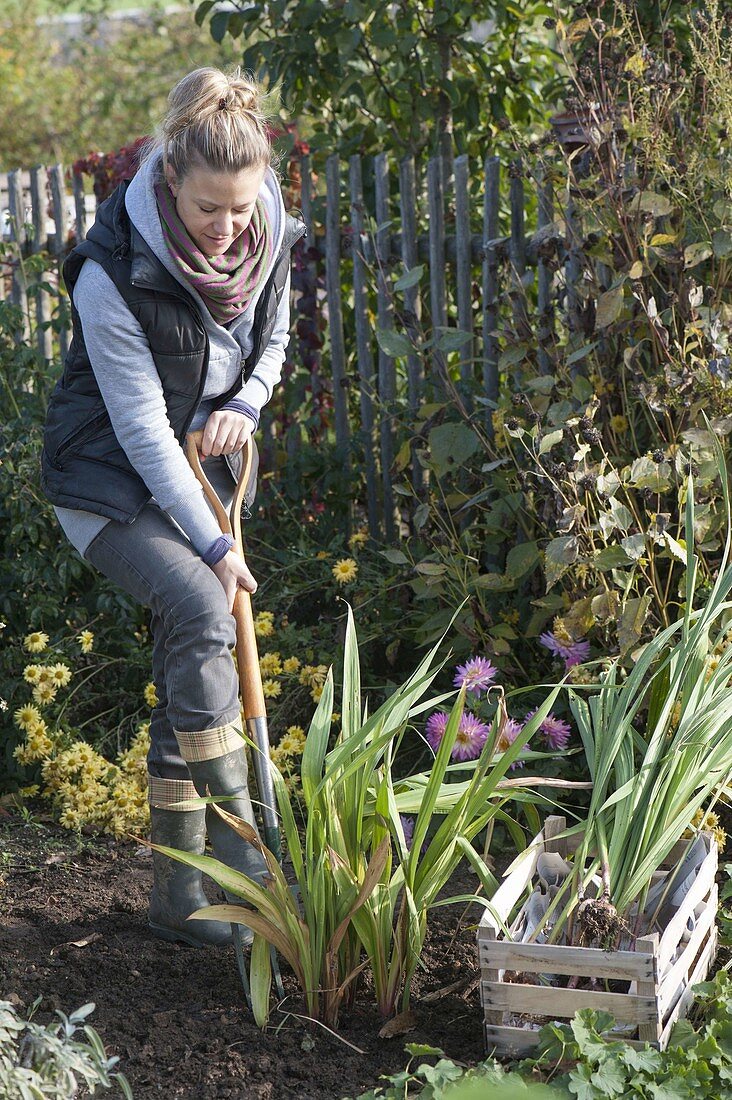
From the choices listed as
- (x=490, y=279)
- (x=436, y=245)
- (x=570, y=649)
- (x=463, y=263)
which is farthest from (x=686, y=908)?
(x=436, y=245)

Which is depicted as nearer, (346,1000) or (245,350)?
(346,1000)

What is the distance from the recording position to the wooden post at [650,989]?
1.90 m

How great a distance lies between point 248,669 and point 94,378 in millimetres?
682

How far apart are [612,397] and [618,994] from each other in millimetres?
1781

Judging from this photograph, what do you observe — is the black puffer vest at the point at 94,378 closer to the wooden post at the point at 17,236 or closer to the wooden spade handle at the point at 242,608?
the wooden spade handle at the point at 242,608

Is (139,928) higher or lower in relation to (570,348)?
lower

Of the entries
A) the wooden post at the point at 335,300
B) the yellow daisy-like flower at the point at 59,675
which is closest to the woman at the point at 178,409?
the yellow daisy-like flower at the point at 59,675

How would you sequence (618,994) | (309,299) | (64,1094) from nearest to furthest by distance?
(64,1094) < (618,994) < (309,299)

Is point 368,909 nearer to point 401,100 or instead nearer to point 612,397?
point 612,397

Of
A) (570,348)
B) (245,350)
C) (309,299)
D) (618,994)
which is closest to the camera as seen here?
(618,994)

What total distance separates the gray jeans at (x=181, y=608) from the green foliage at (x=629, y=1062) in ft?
2.87

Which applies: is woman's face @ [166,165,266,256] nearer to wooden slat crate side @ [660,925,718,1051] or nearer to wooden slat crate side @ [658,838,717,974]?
wooden slat crate side @ [658,838,717,974]

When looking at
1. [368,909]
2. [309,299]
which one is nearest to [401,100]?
[309,299]

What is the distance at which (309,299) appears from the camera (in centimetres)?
437
